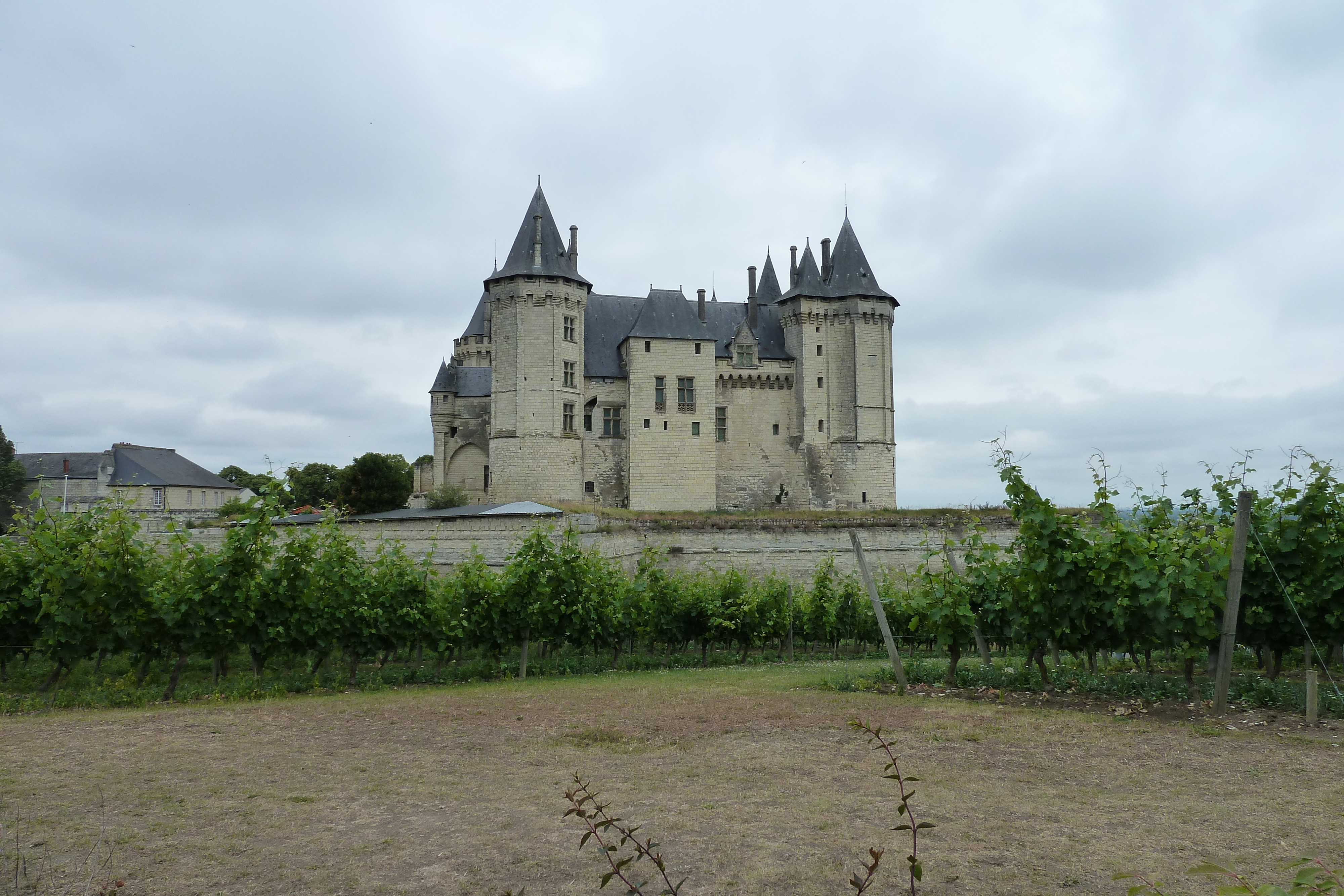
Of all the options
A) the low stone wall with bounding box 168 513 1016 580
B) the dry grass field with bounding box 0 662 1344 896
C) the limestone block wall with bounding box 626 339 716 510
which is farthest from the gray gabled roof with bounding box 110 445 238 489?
the dry grass field with bounding box 0 662 1344 896

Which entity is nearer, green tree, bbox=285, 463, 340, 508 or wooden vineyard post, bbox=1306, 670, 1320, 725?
wooden vineyard post, bbox=1306, 670, 1320, 725

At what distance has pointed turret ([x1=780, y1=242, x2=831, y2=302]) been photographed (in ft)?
128

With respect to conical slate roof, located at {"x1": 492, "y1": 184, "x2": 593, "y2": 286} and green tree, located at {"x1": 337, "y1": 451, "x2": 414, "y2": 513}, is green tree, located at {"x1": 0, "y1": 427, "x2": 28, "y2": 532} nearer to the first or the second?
green tree, located at {"x1": 337, "y1": 451, "x2": 414, "y2": 513}

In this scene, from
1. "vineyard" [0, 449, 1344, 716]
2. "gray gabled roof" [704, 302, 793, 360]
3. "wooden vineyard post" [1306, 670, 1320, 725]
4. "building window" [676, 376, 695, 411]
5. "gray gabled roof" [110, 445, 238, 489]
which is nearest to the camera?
"wooden vineyard post" [1306, 670, 1320, 725]

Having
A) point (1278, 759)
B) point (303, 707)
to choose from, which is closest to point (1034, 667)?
point (1278, 759)

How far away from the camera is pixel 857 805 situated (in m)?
5.36

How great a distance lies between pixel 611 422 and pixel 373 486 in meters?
10.1

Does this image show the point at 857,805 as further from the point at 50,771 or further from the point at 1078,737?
the point at 50,771

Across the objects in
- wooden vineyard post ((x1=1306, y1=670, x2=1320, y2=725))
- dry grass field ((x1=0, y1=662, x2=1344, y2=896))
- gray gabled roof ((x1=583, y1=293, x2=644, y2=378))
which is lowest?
dry grass field ((x1=0, y1=662, x2=1344, y2=896))

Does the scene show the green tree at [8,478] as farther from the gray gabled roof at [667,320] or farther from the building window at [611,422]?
the gray gabled roof at [667,320]

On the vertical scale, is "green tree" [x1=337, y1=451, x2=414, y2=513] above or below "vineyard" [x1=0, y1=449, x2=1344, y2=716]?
above

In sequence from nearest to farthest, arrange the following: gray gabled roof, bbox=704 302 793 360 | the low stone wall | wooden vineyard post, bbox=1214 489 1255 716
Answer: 1. wooden vineyard post, bbox=1214 489 1255 716
2. the low stone wall
3. gray gabled roof, bbox=704 302 793 360

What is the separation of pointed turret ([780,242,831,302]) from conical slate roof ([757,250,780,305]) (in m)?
3.25

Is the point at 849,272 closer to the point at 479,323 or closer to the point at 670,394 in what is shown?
the point at 670,394
